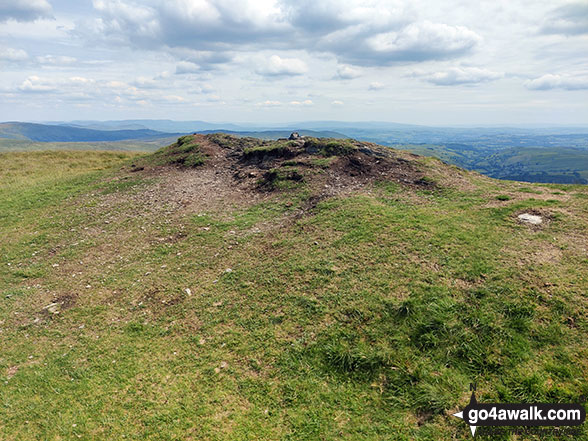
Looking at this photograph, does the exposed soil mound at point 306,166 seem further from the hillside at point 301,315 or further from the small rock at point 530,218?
the small rock at point 530,218

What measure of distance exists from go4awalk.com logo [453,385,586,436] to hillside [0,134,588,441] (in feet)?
0.68

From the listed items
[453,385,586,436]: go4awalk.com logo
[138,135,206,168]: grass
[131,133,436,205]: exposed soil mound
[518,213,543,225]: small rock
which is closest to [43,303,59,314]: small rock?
[131,133,436,205]: exposed soil mound

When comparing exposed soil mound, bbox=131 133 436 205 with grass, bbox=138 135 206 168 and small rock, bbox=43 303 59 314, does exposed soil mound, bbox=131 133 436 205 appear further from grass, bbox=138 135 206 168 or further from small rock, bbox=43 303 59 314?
small rock, bbox=43 303 59 314

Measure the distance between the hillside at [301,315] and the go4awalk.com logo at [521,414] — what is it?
0.68 feet

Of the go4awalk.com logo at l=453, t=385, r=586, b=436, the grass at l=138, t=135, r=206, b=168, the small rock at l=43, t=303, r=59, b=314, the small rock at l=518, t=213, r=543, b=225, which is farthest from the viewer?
the grass at l=138, t=135, r=206, b=168

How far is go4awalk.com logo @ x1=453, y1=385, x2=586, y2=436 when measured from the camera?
245 inches

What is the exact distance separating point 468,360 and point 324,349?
3.96 meters

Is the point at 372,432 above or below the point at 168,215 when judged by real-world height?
below

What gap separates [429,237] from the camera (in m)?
12.8

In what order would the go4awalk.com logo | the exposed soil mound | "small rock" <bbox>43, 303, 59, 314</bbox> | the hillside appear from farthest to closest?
1. the exposed soil mound
2. "small rock" <bbox>43, 303, 59, 314</bbox>
3. the hillside
4. the go4awalk.com logo

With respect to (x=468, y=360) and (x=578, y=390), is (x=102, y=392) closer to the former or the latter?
(x=468, y=360)

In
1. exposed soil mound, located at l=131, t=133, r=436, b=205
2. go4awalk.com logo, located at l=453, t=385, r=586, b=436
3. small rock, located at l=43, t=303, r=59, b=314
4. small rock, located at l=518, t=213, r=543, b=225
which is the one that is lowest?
small rock, located at l=43, t=303, r=59, b=314

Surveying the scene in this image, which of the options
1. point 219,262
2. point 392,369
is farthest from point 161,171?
point 392,369

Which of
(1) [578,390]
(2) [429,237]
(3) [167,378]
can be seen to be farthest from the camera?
(2) [429,237]
